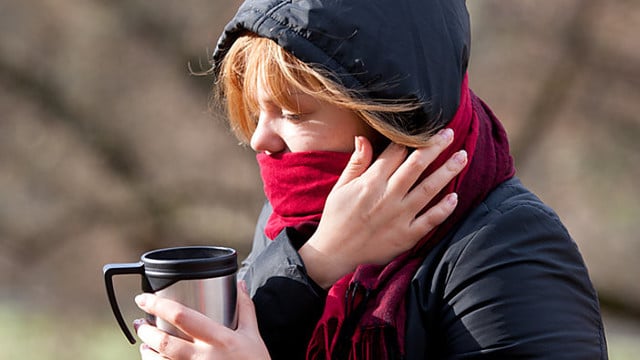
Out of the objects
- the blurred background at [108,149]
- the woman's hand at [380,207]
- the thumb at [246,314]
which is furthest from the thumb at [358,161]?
the blurred background at [108,149]

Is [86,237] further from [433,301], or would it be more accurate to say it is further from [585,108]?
[433,301]

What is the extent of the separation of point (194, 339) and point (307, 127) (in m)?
0.36

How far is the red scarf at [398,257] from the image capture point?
3.77ft

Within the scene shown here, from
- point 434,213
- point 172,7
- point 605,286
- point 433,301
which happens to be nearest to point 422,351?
point 433,301

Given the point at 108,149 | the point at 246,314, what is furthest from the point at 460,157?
the point at 108,149

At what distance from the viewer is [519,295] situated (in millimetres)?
1137

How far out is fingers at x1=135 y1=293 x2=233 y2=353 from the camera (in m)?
1.06

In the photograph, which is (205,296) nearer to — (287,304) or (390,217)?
(287,304)

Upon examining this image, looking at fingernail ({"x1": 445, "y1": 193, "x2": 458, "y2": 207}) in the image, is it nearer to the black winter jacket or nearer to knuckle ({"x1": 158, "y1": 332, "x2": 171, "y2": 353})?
the black winter jacket

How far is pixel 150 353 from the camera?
1.11 metres

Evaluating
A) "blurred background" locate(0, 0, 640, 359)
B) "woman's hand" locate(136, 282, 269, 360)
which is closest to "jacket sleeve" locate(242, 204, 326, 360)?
"woman's hand" locate(136, 282, 269, 360)

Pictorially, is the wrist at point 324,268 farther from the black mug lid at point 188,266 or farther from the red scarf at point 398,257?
the black mug lid at point 188,266

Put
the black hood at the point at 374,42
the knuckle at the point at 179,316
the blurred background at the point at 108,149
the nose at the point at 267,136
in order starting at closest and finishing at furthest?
1. the knuckle at the point at 179,316
2. the black hood at the point at 374,42
3. the nose at the point at 267,136
4. the blurred background at the point at 108,149

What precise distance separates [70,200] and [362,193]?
2.98 meters
